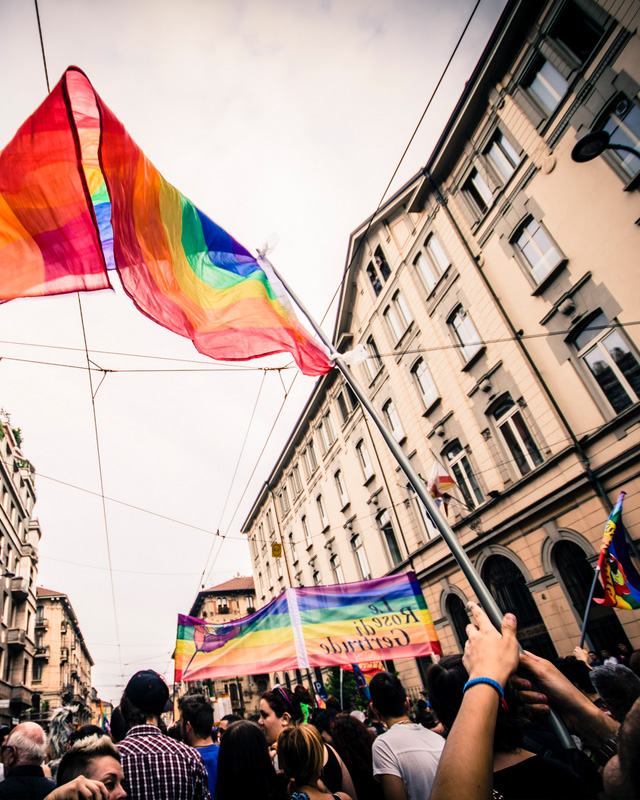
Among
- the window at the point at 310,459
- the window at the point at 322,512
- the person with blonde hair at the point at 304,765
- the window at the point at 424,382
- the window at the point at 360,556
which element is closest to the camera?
the person with blonde hair at the point at 304,765

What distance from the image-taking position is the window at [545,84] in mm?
12312

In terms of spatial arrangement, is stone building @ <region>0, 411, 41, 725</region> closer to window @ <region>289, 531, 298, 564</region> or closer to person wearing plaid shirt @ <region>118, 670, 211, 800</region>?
window @ <region>289, 531, 298, 564</region>

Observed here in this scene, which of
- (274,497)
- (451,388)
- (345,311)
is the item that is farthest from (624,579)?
(274,497)

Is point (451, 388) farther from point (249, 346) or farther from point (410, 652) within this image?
point (249, 346)

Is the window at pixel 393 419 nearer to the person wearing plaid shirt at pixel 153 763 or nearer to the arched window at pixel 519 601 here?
the arched window at pixel 519 601

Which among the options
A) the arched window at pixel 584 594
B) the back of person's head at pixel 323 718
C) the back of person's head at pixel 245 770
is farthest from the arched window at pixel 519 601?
the back of person's head at pixel 245 770

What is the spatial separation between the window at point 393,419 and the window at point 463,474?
3.36 metres

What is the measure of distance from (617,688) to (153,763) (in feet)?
9.70

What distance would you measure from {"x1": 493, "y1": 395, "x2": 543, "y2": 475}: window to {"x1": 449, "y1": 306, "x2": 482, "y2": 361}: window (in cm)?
199

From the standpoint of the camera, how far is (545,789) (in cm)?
176

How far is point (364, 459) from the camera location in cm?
2311

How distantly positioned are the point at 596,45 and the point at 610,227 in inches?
172

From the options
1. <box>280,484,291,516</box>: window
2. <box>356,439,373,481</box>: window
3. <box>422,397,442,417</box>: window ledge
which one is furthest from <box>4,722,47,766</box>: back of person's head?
<box>280,484,291,516</box>: window

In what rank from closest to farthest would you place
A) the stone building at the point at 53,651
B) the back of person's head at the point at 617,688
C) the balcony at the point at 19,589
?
the back of person's head at the point at 617,688 < the balcony at the point at 19,589 < the stone building at the point at 53,651
